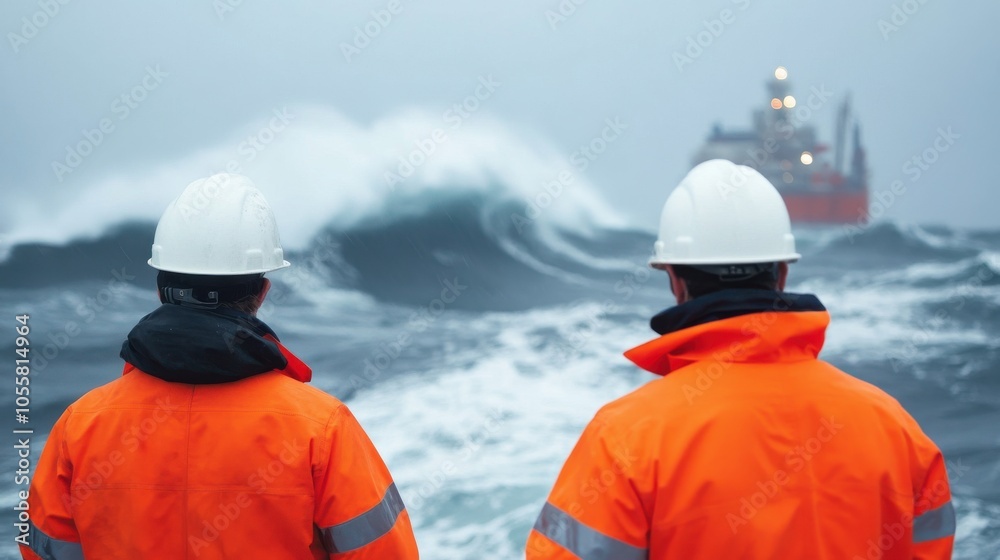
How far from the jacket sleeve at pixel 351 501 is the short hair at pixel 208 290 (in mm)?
279

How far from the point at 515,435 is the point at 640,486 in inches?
141

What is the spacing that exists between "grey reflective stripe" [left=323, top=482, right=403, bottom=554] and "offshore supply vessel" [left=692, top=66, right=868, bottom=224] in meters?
5.40

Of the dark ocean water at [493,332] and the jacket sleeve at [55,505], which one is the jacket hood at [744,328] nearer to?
the jacket sleeve at [55,505]

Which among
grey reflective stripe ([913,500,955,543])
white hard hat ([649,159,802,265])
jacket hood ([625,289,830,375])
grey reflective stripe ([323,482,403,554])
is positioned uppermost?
white hard hat ([649,159,802,265])

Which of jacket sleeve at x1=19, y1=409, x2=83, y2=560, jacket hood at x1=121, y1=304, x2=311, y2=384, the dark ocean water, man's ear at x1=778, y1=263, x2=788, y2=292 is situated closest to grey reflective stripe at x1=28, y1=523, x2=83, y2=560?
jacket sleeve at x1=19, y1=409, x2=83, y2=560

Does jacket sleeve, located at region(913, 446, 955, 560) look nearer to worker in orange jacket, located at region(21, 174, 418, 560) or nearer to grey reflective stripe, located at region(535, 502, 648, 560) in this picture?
grey reflective stripe, located at region(535, 502, 648, 560)

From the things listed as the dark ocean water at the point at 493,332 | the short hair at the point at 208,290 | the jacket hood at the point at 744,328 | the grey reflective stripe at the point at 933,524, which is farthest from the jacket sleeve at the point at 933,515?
the dark ocean water at the point at 493,332

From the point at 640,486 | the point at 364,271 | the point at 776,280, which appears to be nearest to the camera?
the point at 640,486

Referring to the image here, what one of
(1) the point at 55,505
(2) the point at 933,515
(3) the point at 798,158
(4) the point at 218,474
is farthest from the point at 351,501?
(3) the point at 798,158

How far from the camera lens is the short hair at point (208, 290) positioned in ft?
4.65

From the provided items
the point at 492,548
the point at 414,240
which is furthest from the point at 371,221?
the point at 492,548

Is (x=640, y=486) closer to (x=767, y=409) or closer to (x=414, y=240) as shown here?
(x=767, y=409)

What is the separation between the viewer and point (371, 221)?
5805 millimetres

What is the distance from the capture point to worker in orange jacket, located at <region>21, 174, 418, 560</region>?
1.32 meters
